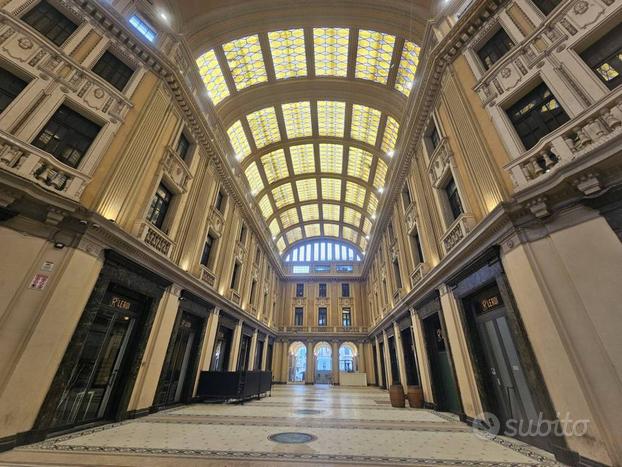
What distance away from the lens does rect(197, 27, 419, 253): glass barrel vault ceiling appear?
12.7 metres

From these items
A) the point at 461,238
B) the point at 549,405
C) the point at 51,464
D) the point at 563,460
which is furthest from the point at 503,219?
the point at 51,464

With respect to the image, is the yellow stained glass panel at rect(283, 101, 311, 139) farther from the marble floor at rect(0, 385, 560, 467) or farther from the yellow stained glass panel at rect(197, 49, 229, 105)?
the marble floor at rect(0, 385, 560, 467)

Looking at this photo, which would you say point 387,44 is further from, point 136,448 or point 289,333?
point 289,333

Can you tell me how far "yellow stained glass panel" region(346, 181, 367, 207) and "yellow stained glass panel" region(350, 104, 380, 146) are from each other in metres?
5.41

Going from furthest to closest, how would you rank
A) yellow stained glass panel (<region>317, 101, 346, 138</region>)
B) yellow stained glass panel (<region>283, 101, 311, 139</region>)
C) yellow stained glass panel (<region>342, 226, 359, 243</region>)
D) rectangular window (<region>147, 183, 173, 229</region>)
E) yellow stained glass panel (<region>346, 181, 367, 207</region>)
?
yellow stained glass panel (<region>342, 226, 359, 243</region>) → yellow stained glass panel (<region>346, 181, 367, 207</region>) → yellow stained glass panel (<region>283, 101, 311, 139</region>) → yellow stained glass panel (<region>317, 101, 346, 138</region>) → rectangular window (<region>147, 183, 173, 229</region>)

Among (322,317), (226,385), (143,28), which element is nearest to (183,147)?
(143,28)

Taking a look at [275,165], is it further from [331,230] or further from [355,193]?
[331,230]

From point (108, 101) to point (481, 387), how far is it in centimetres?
1252

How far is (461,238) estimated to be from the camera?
7309 millimetres

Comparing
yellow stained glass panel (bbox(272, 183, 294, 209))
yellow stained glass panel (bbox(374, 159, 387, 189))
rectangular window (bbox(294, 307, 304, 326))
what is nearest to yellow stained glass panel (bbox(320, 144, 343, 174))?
yellow stained glass panel (bbox(374, 159, 387, 189))

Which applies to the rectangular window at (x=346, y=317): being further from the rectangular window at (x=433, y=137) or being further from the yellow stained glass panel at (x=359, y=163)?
the rectangular window at (x=433, y=137)

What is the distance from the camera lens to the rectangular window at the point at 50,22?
6.39m

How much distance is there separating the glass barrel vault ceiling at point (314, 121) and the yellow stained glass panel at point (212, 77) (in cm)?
4

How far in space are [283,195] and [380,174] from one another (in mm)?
9833
